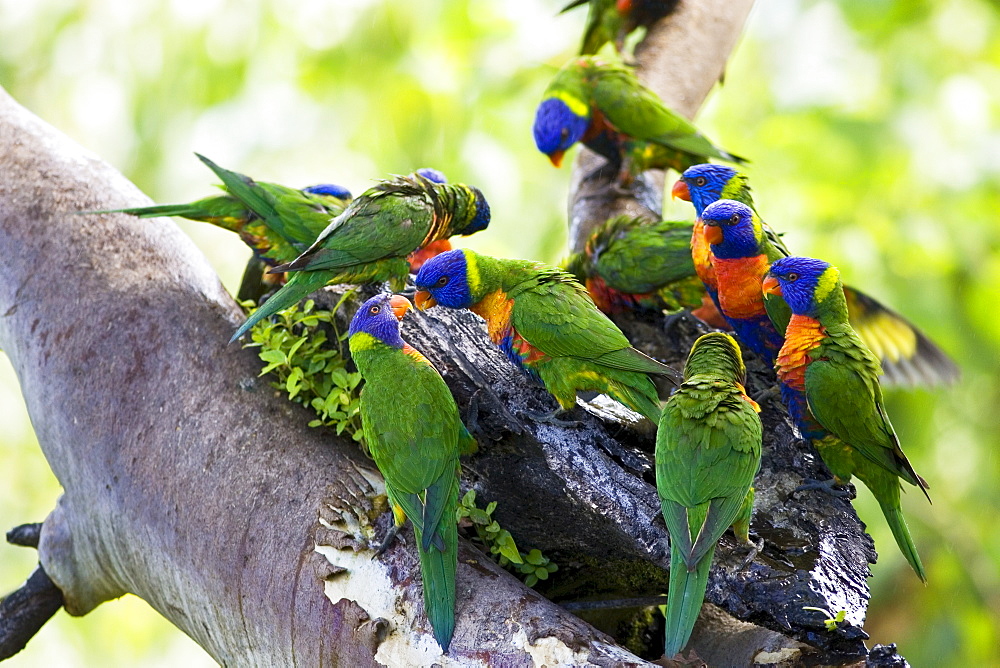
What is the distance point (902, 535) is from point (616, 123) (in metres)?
2.03

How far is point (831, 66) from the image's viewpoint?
5.61 m

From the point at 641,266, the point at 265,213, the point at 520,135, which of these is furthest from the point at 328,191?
the point at 520,135

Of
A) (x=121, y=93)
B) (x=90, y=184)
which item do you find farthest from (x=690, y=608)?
(x=121, y=93)

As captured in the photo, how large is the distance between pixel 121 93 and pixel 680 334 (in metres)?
4.72

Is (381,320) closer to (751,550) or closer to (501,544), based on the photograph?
(501,544)

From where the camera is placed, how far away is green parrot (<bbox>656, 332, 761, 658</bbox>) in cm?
164

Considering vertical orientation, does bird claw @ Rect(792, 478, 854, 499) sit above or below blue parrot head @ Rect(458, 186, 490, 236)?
below

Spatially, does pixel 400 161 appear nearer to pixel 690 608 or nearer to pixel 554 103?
pixel 554 103

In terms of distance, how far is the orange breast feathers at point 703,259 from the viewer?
8.05 feet

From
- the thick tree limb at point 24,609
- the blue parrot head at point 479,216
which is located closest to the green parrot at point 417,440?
the blue parrot head at point 479,216

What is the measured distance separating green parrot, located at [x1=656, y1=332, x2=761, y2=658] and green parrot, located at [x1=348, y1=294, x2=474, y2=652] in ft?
1.53

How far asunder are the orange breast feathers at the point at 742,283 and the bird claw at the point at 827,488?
527mm

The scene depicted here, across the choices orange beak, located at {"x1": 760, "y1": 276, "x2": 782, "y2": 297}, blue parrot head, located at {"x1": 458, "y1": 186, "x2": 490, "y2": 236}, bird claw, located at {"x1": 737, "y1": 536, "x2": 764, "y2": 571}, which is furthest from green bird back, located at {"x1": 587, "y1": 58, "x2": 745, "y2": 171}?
bird claw, located at {"x1": 737, "y1": 536, "x2": 764, "y2": 571}

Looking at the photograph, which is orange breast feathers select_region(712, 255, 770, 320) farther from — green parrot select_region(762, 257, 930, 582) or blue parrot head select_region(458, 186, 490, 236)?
blue parrot head select_region(458, 186, 490, 236)
